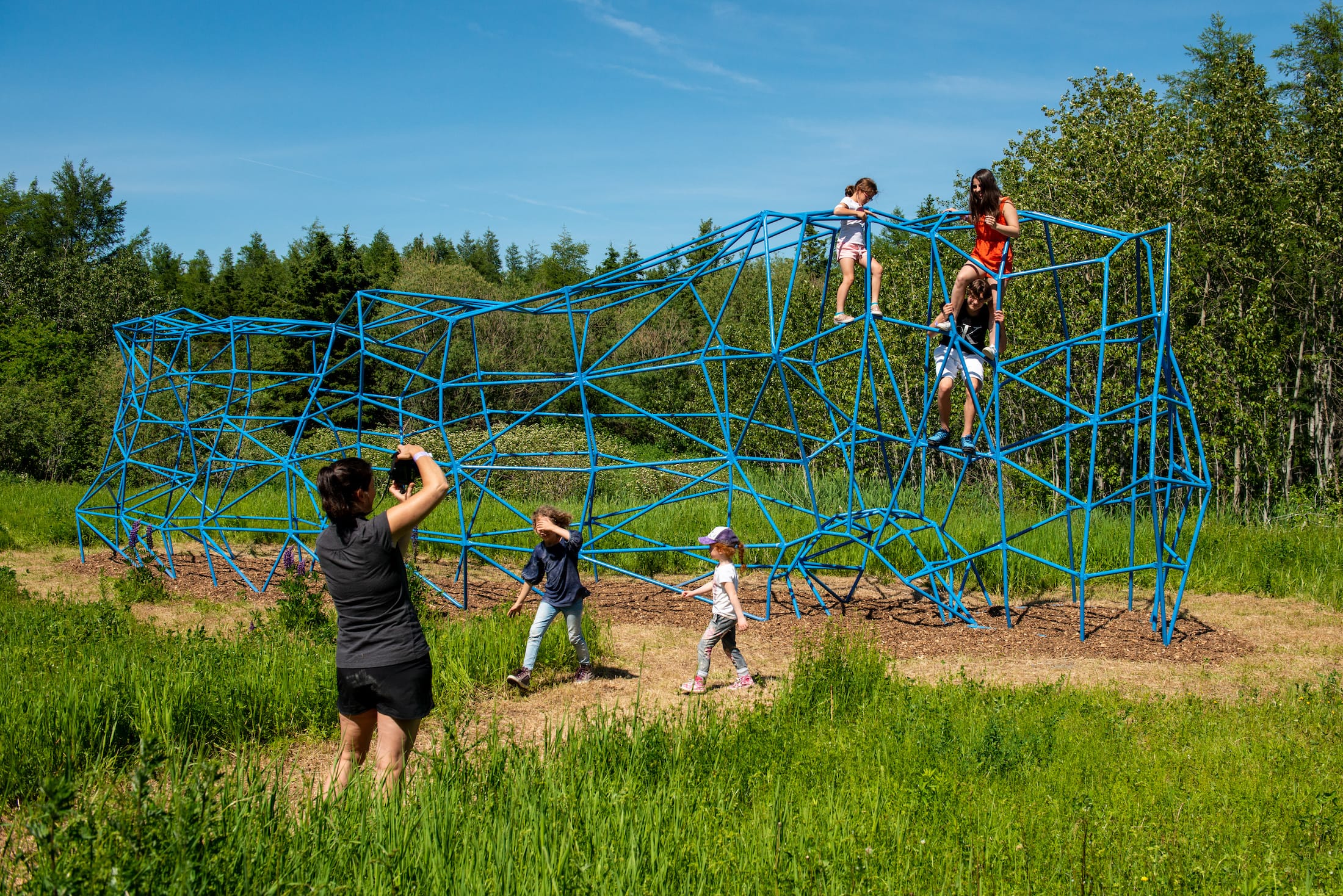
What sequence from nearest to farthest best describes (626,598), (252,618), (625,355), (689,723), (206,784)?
(206,784)
(689,723)
(252,618)
(626,598)
(625,355)

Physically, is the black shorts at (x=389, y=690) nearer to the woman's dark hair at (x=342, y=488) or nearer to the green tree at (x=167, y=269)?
the woman's dark hair at (x=342, y=488)

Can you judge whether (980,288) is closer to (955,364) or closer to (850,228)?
(955,364)

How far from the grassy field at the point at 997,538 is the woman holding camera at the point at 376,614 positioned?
771 cm

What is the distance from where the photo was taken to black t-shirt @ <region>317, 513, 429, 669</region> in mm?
3695

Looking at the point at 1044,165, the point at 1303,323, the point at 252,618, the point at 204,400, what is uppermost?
the point at 1044,165

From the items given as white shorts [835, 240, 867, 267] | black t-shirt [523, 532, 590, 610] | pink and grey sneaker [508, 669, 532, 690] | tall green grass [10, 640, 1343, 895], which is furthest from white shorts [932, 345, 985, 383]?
pink and grey sneaker [508, 669, 532, 690]

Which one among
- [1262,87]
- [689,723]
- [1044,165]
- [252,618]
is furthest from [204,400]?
[1262,87]

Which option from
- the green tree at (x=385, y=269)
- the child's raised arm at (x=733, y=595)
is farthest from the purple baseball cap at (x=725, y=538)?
the green tree at (x=385, y=269)

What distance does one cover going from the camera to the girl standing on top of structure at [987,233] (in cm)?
748

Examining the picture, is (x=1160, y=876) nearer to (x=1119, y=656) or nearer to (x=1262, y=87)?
(x=1119, y=656)

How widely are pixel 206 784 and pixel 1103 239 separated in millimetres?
15464

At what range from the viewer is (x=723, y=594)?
6.44 m

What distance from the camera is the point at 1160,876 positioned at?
11.1 ft

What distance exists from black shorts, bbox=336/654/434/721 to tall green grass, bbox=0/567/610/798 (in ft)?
3.19
